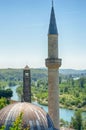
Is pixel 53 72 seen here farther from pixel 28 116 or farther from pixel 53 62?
pixel 28 116

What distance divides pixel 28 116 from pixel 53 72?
5546 mm

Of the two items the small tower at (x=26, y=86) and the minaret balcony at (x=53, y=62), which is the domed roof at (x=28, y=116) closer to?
the small tower at (x=26, y=86)

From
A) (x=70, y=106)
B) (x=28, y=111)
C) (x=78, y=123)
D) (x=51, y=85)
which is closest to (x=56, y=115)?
(x=51, y=85)

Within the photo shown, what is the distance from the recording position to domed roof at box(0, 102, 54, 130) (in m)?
16.7

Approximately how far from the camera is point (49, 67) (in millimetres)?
22016

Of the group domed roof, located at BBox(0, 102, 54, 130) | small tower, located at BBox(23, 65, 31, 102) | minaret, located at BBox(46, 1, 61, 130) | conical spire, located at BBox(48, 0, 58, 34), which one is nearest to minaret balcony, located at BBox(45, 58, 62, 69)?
minaret, located at BBox(46, 1, 61, 130)

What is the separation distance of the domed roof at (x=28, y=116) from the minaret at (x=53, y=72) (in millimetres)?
3502

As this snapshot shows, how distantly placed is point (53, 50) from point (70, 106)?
6129 centimetres

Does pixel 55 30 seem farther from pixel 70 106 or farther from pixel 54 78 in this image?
pixel 70 106

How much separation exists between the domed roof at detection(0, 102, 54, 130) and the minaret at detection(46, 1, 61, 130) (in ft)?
11.5

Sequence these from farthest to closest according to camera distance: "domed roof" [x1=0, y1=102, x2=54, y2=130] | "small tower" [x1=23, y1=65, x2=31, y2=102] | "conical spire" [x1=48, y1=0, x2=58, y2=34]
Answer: "conical spire" [x1=48, y1=0, x2=58, y2=34]
"small tower" [x1=23, y1=65, x2=31, y2=102]
"domed roof" [x1=0, y1=102, x2=54, y2=130]

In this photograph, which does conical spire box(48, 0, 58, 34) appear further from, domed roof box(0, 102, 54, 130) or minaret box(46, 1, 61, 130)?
domed roof box(0, 102, 54, 130)

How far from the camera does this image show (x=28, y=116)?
669 inches

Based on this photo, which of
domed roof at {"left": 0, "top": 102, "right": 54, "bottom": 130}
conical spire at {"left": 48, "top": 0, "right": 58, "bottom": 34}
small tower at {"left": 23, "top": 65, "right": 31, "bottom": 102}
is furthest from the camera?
conical spire at {"left": 48, "top": 0, "right": 58, "bottom": 34}
